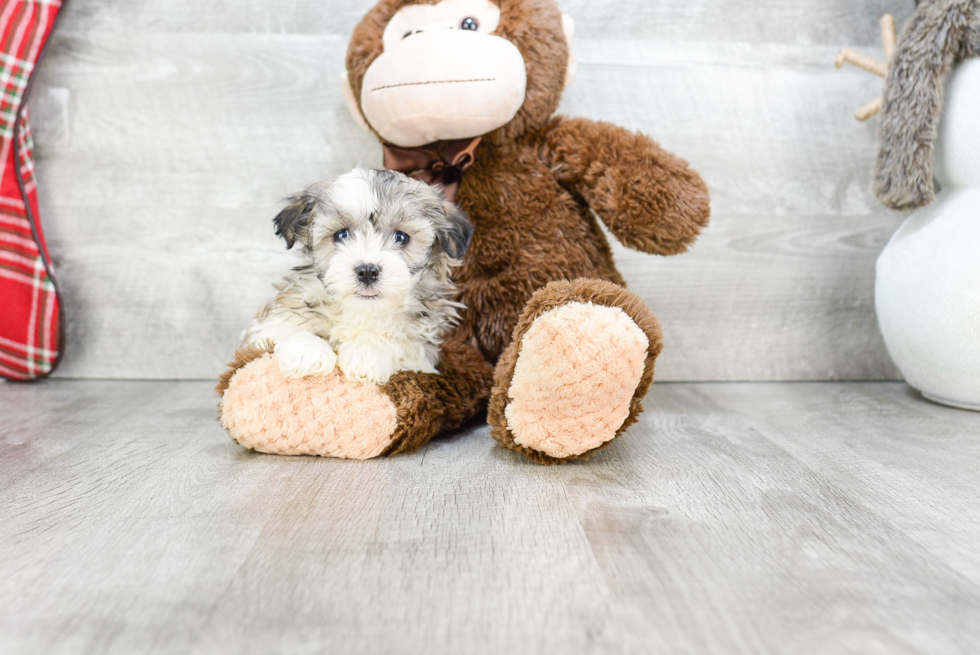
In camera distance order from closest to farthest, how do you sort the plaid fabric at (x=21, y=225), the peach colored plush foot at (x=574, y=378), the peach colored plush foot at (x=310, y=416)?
the peach colored plush foot at (x=574, y=378), the peach colored plush foot at (x=310, y=416), the plaid fabric at (x=21, y=225)

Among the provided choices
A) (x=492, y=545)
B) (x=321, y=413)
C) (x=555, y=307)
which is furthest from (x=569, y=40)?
(x=492, y=545)

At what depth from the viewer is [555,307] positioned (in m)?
1.04

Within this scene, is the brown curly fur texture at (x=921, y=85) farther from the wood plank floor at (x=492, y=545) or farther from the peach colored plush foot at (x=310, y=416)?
the peach colored plush foot at (x=310, y=416)

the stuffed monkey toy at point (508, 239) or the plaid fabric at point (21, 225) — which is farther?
the plaid fabric at point (21, 225)

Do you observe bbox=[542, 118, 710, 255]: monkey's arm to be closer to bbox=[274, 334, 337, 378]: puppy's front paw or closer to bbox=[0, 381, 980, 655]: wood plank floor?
bbox=[0, 381, 980, 655]: wood plank floor

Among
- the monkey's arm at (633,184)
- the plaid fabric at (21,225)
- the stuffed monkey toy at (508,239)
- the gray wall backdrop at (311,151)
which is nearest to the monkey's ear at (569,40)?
the stuffed monkey toy at (508,239)

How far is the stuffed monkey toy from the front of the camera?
104 centimetres

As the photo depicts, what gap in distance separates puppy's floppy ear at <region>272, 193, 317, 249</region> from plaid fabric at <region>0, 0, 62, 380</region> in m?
0.78

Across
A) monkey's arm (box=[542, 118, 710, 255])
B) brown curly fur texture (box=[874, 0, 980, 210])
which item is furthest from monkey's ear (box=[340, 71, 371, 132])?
brown curly fur texture (box=[874, 0, 980, 210])

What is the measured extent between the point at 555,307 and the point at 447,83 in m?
0.45

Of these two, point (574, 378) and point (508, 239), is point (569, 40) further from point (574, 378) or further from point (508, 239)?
point (574, 378)

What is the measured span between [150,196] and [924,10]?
5.42ft

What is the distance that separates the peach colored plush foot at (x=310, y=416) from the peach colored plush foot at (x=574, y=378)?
20cm

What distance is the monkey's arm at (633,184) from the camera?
4.09 ft
